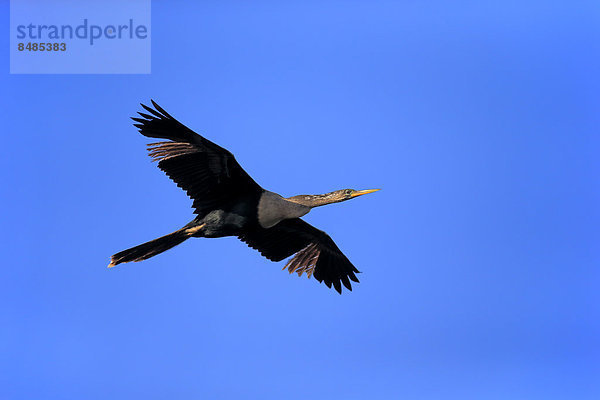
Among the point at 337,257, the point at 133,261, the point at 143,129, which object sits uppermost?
the point at 143,129

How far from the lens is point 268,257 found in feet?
41.4

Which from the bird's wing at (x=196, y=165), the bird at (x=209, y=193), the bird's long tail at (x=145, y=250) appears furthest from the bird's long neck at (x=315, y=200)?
the bird's long tail at (x=145, y=250)

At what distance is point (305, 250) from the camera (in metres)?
13.0

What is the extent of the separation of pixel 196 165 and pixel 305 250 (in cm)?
309

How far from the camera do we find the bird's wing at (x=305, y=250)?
1253 cm

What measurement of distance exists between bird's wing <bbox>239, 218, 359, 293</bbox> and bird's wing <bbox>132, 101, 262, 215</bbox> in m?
1.65

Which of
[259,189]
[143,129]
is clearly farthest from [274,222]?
[143,129]

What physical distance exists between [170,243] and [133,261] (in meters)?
0.56

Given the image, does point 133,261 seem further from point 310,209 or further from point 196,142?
point 310,209

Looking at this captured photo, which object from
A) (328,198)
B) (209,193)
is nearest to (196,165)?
(209,193)

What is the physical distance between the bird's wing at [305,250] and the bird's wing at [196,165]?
1652mm

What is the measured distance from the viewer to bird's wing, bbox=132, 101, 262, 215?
1049 centimetres

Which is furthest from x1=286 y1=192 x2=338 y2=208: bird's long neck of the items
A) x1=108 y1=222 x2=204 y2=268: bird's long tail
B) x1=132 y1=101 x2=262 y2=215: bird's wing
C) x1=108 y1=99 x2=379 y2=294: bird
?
x1=108 y1=222 x2=204 y2=268: bird's long tail

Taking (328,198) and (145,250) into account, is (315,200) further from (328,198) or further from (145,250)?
(145,250)
